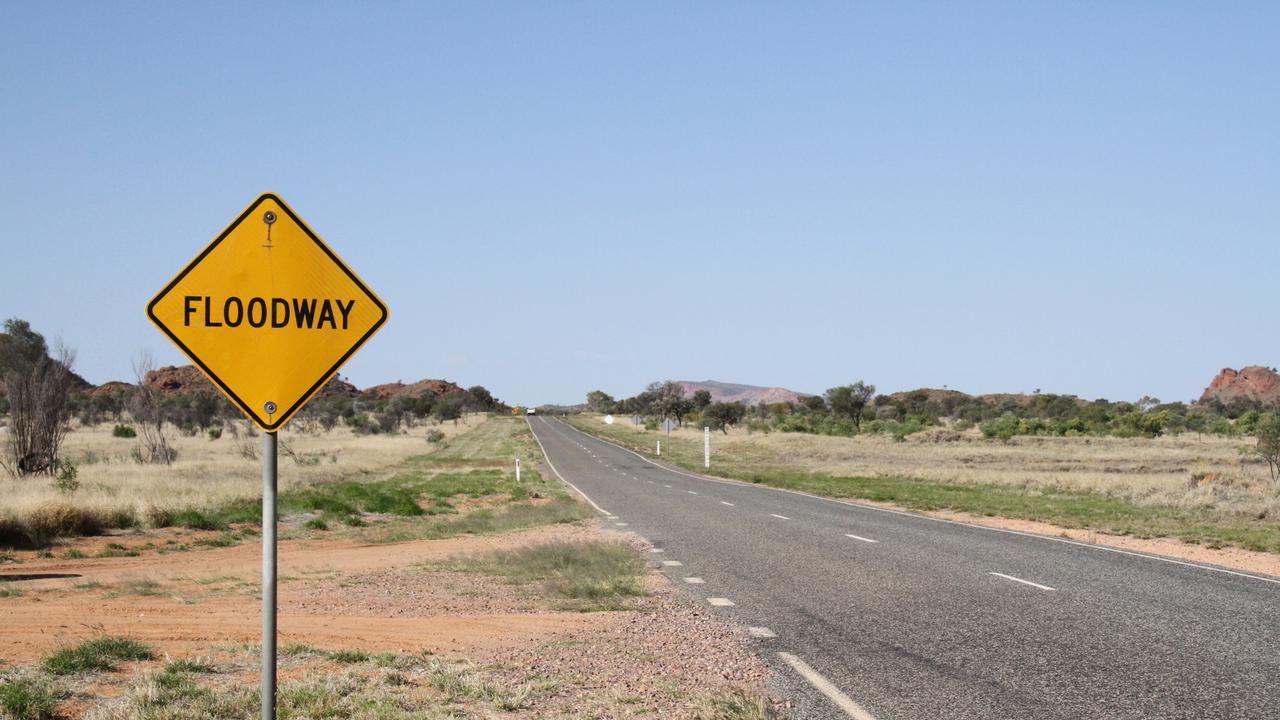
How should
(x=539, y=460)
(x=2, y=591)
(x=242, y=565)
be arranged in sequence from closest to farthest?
(x=2, y=591)
(x=242, y=565)
(x=539, y=460)

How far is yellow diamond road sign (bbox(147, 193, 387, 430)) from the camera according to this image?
4953 mm

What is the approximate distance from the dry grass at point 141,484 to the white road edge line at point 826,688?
15.4 m

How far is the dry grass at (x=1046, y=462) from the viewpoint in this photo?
31109 mm

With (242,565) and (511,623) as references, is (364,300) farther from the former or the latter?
(242,565)

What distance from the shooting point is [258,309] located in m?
5.00

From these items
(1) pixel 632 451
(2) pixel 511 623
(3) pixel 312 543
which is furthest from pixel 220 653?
(1) pixel 632 451

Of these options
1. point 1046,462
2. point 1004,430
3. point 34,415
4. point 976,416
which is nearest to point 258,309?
point 34,415

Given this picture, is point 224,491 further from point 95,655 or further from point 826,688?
point 826,688

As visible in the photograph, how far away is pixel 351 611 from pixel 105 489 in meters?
17.9

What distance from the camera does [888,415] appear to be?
14525 cm

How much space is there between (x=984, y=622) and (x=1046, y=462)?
4793 cm

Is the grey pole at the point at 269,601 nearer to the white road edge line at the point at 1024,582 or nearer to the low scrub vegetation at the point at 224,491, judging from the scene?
the white road edge line at the point at 1024,582

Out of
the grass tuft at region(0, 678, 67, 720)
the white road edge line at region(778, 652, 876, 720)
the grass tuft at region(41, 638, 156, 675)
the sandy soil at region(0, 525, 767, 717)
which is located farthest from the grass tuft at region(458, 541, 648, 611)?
the grass tuft at region(0, 678, 67, 720)

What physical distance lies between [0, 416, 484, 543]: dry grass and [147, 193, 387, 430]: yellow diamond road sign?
629 inches
